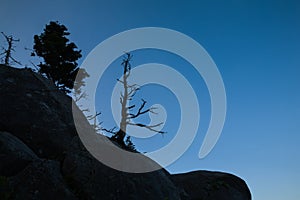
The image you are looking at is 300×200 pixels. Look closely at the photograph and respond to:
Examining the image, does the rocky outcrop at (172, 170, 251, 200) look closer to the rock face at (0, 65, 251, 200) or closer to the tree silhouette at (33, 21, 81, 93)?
the rock face at (0, 65, 251, 200)

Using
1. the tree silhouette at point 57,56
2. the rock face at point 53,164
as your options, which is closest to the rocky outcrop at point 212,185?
the rock face at point 53,164

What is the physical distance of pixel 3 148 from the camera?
39.5 feet

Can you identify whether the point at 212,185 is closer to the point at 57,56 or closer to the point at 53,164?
the point at 53,164

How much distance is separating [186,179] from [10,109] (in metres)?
13.1

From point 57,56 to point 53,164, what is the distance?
57.5 ft

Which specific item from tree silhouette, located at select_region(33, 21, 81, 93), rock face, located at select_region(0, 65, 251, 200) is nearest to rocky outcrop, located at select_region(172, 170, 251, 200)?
rock face, located at select_region(0, 65, 251, 200)

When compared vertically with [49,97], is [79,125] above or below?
below

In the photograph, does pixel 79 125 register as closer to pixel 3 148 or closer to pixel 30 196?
pixel 3 148

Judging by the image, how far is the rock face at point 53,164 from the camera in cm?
1116

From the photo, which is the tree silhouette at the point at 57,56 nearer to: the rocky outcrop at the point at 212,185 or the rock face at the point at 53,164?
the rock face at the point at 53,164

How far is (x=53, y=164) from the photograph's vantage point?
40.2 ft

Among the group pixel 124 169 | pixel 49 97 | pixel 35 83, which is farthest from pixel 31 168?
pixel 35 83

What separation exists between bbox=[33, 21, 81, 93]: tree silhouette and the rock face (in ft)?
23.7

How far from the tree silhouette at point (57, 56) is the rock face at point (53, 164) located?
7.23 metres
